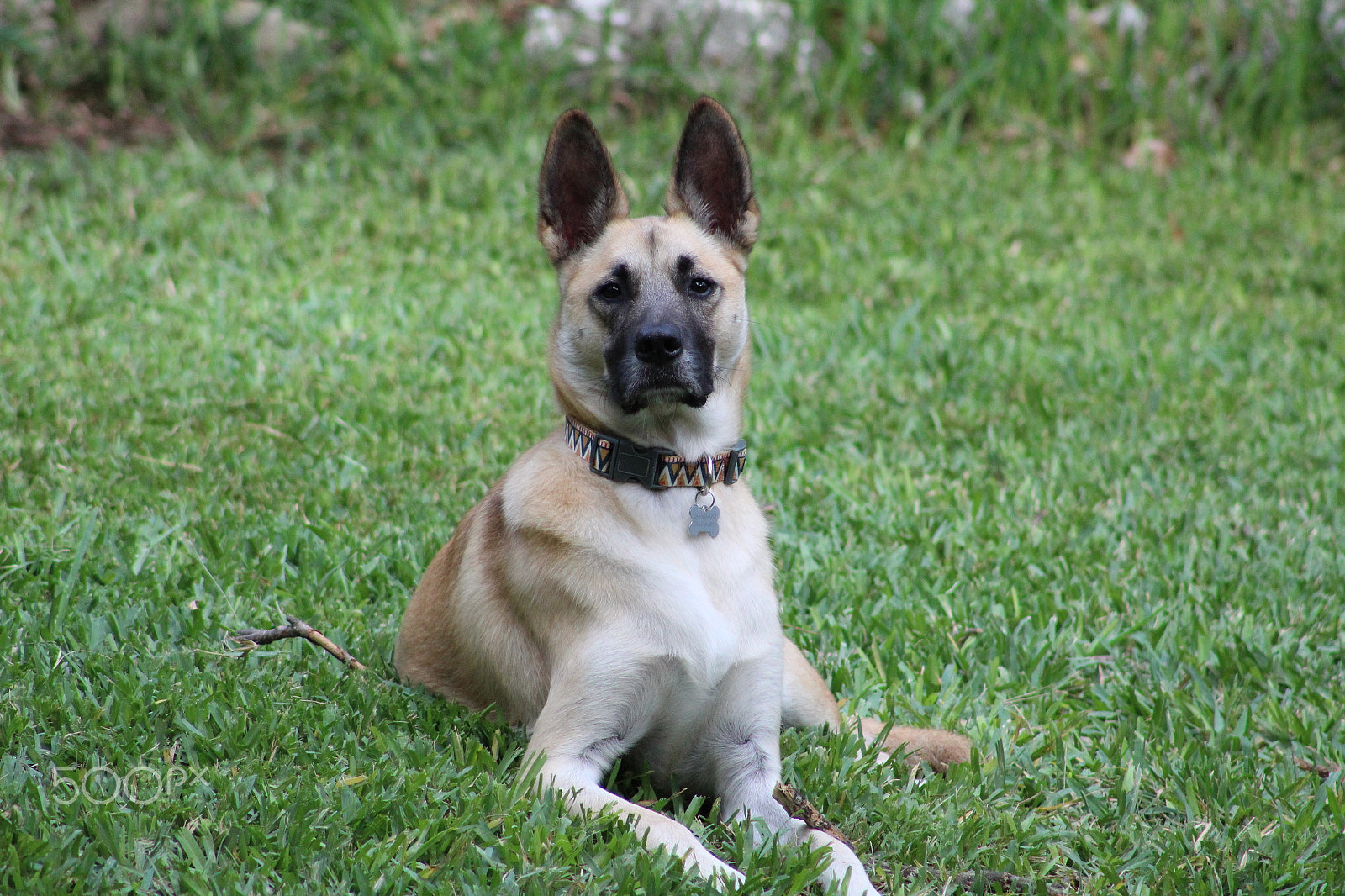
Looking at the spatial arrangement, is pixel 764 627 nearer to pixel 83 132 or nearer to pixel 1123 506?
pixel 1123 506

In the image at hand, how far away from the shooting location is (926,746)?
11.9ft

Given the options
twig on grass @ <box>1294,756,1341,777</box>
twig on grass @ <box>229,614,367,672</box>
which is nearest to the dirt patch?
twig on grass @ <box>229,614,367,672</box>

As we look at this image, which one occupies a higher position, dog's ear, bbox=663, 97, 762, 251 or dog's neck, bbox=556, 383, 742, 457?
dog's ear, bbox=663, 97, 762, 251

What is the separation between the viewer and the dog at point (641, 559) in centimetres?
314

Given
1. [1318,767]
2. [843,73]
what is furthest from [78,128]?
[1318,767]

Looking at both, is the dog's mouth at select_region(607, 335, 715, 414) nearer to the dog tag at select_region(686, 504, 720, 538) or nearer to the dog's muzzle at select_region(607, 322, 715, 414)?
the dog's muzzle at select_region(607, 322, 715, 414)

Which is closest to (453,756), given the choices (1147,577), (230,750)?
(230,750)

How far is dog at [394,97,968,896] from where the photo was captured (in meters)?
3.14

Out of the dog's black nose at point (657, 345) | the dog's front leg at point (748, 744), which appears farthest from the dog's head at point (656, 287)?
the dog's front leg at point (748, 744)

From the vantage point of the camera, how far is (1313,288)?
8.12m

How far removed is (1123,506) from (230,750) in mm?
3694

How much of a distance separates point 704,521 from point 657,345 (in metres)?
0.46

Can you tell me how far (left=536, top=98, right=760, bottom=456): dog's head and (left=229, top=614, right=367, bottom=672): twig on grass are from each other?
3.20ft

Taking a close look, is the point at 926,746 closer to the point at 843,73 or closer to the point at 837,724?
the point at 837,724
